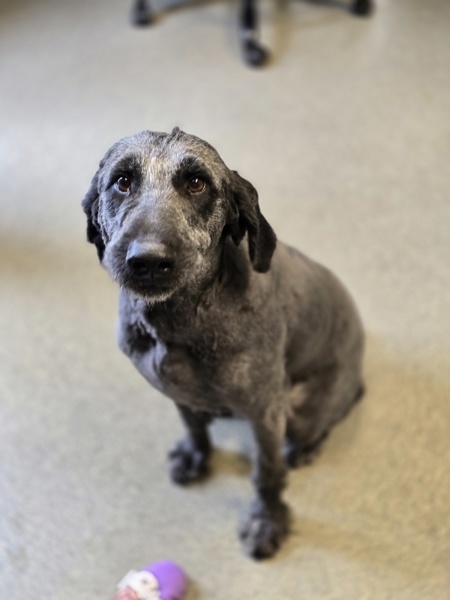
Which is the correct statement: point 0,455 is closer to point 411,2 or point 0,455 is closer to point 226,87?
point 226,87

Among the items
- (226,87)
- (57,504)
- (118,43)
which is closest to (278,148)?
(226,87)

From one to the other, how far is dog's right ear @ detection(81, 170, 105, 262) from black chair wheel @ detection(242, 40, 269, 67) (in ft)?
6.59

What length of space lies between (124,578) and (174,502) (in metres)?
0.24

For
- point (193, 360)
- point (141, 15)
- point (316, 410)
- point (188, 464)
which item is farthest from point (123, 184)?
point (141, 15)

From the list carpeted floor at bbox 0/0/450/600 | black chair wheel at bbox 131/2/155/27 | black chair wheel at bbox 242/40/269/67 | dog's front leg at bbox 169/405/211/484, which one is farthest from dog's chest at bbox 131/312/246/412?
black chair wheel at bbox 131/2/155/27

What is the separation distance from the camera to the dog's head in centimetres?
97

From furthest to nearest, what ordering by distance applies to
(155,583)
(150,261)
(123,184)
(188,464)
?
(188,464) < (155,583) < (123,184) < (150,261)

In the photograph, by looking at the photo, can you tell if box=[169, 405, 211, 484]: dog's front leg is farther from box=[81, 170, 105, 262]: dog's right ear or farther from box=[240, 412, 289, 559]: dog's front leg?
box=[81, 170, 105, 262]: dog's right ear

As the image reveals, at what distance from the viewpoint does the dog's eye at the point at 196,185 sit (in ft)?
3.41

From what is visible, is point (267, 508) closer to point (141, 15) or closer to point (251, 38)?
point (251, 38)

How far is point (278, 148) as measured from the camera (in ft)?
8.36

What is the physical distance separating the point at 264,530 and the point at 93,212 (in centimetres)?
90

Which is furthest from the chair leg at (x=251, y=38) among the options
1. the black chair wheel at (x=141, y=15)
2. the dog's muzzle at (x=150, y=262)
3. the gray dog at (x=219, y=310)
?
the dog's muzzle at (x=150, y=262)

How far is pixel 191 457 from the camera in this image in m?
1.69
